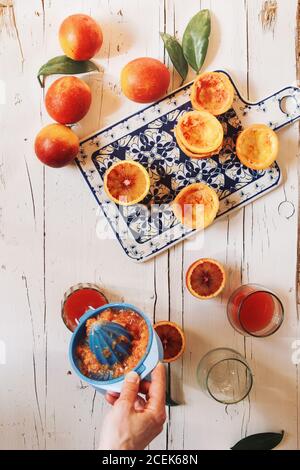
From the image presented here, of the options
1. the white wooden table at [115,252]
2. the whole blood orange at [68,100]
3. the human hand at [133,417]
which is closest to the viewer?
the human hand at [133,417]

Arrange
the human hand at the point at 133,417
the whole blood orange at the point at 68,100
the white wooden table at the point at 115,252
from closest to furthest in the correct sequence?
the human hand at the point at 133,417
the whole blood orange at the point at 68,100
the white wooden table at the point at 115,252

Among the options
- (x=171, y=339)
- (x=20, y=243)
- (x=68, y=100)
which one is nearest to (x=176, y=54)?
(x=68, y=100)

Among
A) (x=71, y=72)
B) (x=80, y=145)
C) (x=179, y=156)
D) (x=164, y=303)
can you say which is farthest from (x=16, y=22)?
(x=164, y=303)

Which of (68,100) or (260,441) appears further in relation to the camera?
(260,441)

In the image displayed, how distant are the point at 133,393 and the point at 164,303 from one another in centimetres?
41

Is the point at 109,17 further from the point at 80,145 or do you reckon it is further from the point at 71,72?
the point at 80,145

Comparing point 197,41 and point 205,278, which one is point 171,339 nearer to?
point 205,278

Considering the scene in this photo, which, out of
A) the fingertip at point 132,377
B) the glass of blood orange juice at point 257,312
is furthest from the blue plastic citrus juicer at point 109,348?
the glass of blood orange juice at point 257,312

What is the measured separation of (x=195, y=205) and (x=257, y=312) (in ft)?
1.12

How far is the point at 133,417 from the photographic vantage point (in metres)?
1.09

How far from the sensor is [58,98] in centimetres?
133

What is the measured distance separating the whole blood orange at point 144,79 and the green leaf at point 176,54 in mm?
41

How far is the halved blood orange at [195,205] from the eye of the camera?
1.40m

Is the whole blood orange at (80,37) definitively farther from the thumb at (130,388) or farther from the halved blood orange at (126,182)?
the thumb at (130,388)
